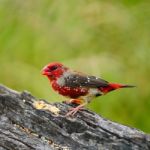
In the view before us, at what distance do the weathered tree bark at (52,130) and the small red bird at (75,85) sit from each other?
370 mm

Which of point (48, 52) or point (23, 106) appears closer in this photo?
point (23, 106)

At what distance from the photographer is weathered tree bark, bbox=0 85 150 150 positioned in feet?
20.1

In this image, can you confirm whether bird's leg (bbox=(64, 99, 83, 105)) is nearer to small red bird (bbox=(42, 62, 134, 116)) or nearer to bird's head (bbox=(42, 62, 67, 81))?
small red bird (bbox=(42, 62, 134, 116))

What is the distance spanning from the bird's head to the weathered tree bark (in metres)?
0.39

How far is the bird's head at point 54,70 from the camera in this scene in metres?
6.70

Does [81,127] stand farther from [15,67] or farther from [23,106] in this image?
[15,67]

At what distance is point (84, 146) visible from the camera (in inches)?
242

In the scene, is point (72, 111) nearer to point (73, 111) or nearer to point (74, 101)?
point (73, 111)

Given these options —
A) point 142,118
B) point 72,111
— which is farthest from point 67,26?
point 72,111

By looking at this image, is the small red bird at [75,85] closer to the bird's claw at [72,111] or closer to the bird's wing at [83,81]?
the bird's wing at [83,81]

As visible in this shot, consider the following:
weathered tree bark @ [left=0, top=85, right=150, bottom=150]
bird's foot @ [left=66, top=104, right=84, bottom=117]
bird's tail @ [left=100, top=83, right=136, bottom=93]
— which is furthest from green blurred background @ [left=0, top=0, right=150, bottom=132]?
weathered tree bark @ [left=0, top=85, right=150, bottom=150]

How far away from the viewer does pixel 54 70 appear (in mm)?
6715

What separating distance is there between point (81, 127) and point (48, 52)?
2573 mm

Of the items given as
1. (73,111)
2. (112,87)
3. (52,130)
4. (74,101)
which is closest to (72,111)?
(73,111)
